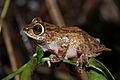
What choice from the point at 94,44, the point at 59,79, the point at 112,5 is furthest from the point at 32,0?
the point at 94,44

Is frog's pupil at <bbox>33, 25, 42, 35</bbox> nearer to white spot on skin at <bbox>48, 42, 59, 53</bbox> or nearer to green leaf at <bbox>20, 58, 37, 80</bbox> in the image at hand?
white spot on skin at <bbox>48, 42, 59, 53</bbox>

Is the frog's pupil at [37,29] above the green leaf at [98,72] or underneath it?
above

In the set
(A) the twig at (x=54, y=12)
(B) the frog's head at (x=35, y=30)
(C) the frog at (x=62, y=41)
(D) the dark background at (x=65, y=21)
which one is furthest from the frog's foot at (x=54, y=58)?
(A) the twig at (x=54, y=12)

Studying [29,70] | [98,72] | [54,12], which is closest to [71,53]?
[98,72]

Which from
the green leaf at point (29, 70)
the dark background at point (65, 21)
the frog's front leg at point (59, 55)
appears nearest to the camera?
the green leaf at point (29, 70)

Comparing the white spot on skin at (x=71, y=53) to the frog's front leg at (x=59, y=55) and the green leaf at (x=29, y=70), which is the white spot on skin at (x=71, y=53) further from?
the green leaf at (x=29, y=70)

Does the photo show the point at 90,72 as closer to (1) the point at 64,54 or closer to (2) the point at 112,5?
(1) the point at 64,54
